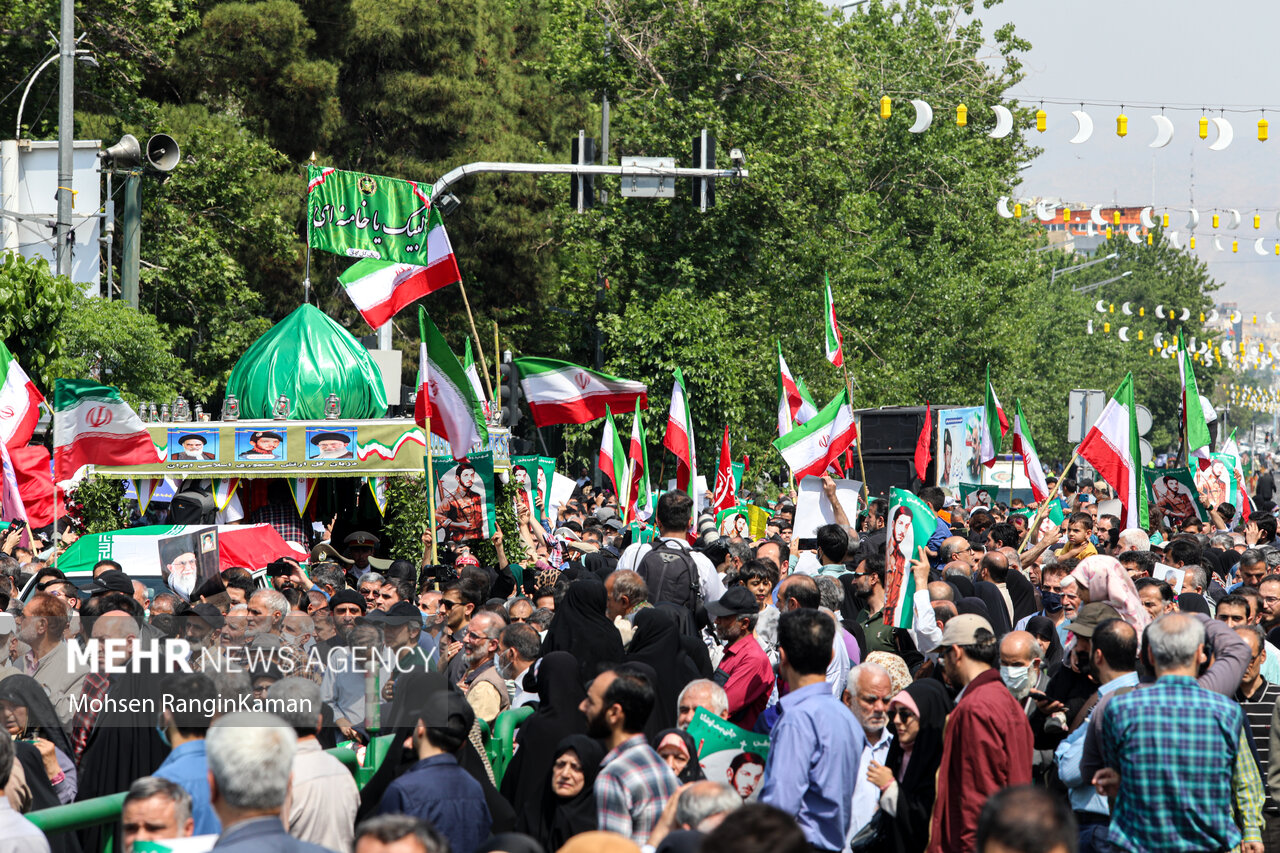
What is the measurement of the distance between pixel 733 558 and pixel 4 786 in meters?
6.82

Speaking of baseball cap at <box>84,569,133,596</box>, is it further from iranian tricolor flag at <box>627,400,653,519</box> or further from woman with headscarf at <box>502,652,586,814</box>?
iranian tricolor flag at <box>627,400,653,519</box>

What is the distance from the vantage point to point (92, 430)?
12.8 m

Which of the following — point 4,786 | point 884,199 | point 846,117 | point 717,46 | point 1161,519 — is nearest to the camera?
point 4,786

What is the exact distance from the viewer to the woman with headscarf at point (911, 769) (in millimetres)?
6152

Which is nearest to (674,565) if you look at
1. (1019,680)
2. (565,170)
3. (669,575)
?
(669,575)

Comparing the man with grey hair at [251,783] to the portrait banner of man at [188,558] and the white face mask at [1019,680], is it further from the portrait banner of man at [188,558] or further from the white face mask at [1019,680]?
the portrait banner of man at [188,558]

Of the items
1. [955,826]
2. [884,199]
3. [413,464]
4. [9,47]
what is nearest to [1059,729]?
[955,826]

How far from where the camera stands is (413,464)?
1627 centimetres

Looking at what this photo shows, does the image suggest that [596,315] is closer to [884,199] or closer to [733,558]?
[884,199]

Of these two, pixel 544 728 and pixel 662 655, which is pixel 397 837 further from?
pixel 662 655

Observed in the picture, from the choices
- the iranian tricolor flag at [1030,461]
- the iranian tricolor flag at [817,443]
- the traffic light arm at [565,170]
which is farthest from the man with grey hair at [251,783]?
the iranian tricolor flag at [1030,461]

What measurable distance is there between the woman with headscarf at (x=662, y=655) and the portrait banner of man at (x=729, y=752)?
107 centimetres

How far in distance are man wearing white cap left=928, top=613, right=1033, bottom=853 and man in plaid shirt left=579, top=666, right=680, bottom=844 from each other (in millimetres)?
1070

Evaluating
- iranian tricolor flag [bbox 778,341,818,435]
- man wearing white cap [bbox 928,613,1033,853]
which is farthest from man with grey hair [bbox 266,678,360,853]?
iranian tricolor flag [bbox 778,341,818,435]
